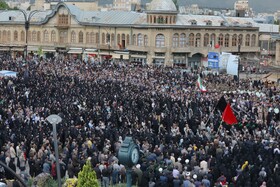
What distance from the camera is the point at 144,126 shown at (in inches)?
1305

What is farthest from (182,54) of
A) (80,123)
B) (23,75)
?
(80,123)

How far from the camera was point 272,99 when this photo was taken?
139 feet

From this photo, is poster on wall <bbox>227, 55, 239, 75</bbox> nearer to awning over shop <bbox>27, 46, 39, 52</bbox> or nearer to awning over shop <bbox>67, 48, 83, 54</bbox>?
awning over shop <bbox>67, 48, 83, 54</bbox>

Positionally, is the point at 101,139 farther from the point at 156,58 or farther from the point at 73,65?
the point at 156,58

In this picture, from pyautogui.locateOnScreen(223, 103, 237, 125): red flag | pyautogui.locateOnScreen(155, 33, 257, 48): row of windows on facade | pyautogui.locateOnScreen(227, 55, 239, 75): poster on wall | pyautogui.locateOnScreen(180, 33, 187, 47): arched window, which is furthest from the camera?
pyautogui.locateOnScreen(180, 33, 187, 47): arched window

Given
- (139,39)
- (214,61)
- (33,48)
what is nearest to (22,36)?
(33,48)

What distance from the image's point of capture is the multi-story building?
76938 mm

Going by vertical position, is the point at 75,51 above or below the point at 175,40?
below

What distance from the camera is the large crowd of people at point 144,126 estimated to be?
23.2 m

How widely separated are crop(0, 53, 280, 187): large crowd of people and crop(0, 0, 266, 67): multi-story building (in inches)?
863

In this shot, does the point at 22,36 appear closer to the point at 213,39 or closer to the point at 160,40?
the point at 160,40

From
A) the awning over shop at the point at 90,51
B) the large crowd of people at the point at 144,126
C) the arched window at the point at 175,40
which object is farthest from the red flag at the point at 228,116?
the awning over shop at the point at 90,51

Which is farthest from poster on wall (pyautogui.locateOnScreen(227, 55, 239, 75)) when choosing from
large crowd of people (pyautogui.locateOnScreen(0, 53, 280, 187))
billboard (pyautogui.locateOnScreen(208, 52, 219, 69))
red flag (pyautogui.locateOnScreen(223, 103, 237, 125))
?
red flag (pyautogui.locateOnScreen(223, 103, 237, 125))

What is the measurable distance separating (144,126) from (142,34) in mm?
45738
